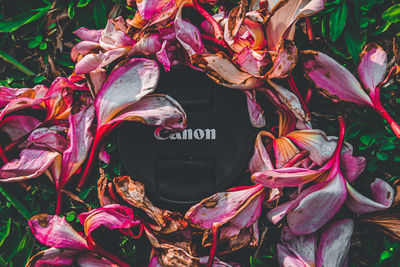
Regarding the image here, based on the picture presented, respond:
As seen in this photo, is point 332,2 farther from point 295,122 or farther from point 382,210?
point 382,210

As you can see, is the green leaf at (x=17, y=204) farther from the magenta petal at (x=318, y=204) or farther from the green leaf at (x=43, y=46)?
the magenta petal at (x=318, y=204)

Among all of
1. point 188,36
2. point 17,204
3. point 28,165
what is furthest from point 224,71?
point 17,204

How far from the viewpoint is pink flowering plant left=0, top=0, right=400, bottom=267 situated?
2.24 ft

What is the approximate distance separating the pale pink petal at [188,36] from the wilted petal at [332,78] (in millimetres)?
190

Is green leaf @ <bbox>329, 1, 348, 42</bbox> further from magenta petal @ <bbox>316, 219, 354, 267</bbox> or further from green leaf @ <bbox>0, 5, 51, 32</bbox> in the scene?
green leaf @ <bbox>0, 5, 51, 32</bbox>

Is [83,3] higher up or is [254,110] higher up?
[83,3]

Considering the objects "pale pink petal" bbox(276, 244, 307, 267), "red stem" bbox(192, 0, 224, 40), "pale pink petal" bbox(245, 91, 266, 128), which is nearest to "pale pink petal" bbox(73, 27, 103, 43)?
"red stem" bbox(192, 0, 224, 40)

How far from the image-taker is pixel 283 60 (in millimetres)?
658

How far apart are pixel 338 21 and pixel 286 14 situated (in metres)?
0.13

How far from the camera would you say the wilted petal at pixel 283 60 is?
0.65 m

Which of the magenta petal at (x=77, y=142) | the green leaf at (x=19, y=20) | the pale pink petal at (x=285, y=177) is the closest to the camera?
the pale pink petal at (x=285, y=177)

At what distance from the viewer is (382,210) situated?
2.31ft

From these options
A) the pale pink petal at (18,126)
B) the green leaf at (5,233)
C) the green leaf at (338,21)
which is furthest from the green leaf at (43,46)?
the green leaf at (338,21)

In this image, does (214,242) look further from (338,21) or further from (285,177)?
(338,21)
